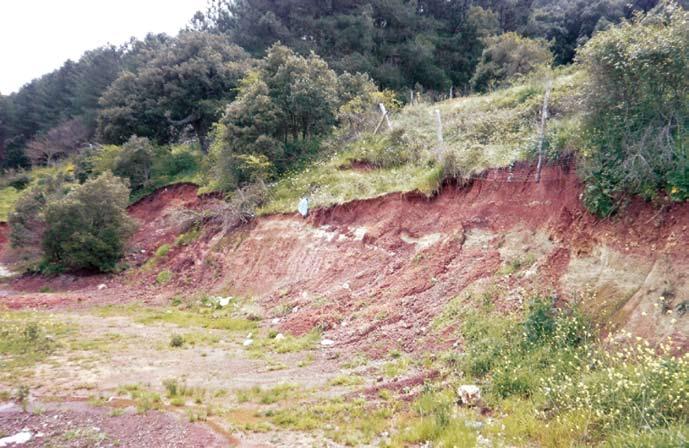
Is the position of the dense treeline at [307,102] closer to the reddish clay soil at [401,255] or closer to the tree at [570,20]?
the tree at [570,20]

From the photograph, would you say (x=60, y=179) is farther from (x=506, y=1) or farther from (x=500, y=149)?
(x=506, y=1)

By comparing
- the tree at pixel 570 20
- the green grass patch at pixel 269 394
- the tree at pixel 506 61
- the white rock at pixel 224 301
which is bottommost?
the white rock at pixel 224 301

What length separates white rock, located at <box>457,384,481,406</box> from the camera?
5.94 meters

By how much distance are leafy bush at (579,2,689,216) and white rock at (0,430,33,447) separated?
30.8 ft

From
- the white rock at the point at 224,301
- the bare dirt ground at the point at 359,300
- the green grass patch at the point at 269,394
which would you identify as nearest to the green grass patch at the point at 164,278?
the bare dirt ground at the point at 359,300

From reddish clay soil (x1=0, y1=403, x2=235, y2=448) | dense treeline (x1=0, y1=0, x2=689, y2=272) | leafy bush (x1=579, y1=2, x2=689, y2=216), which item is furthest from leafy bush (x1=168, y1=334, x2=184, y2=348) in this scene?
leafy bush (x1=579, y1=2, x2=689, y2=216)

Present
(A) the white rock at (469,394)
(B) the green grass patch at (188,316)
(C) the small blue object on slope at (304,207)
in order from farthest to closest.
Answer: (C) the small blue object on slope at (304,207), (B) the green grass patch at (188,316), (A) the white rock at (469,394)

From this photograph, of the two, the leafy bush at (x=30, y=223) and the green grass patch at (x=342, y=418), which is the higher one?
the leafy bush at (x=30, y=223)

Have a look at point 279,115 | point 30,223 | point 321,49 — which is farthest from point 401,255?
point 321,49

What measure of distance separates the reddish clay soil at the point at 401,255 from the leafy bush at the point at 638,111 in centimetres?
45

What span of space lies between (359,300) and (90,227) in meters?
13.6

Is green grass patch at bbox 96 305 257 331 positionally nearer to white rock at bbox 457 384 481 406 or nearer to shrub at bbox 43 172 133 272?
shrub at bbox 43 172 133 272

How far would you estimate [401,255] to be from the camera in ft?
36.5

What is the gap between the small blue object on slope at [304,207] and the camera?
14596 millimetres
